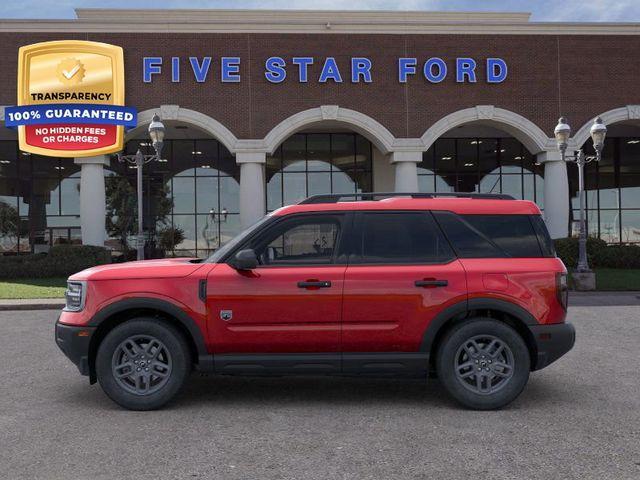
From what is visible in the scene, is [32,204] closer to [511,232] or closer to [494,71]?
[494,71]

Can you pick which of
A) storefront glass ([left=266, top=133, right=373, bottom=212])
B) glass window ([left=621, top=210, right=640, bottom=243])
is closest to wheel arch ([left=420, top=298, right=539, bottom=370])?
storefront glass ([left=266, top=133, right=373, bottom=212])

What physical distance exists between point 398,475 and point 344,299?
1793 millimetres

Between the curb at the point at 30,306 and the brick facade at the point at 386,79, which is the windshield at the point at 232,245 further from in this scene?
the brick facade at the point at 386,79

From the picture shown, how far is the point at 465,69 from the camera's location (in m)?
23.9

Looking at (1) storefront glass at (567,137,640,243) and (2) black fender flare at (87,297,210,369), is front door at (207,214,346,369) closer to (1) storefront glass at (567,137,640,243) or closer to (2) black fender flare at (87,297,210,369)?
(2) black fender flare at (87,297,210,369)

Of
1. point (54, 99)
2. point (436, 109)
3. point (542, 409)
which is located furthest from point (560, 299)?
point (54, 99)

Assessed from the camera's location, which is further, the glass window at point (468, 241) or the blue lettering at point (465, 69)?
the blue lettering at point (465, 69)

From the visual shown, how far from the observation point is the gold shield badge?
22438 mm

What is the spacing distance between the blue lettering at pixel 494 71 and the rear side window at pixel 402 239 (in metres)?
20.5

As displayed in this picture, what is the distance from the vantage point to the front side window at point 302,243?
539 centimetres

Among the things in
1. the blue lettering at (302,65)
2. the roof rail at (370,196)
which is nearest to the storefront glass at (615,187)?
the blue lettering at (302,65)

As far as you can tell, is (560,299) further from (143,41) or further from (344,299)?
(143,41)

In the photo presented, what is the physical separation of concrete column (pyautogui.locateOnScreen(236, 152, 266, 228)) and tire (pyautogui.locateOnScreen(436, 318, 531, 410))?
60.9 ft

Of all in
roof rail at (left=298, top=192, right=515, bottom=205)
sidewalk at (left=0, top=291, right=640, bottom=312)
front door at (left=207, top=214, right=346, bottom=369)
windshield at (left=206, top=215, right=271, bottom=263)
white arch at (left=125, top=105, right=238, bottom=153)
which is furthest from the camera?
white arch at (left=125, top=105, right=238, bottom=153)
